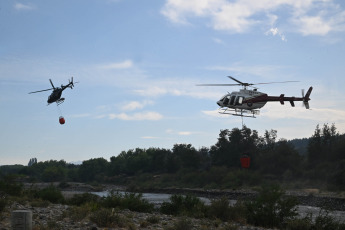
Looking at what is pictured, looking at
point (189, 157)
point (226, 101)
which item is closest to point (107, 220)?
point (226, 101)

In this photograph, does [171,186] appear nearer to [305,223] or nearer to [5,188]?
[5,188]

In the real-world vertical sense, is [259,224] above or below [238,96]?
below

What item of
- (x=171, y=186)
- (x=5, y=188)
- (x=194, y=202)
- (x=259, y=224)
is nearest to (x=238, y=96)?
(x=194, y=202)

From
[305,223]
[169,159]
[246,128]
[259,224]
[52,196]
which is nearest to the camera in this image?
[305,223]

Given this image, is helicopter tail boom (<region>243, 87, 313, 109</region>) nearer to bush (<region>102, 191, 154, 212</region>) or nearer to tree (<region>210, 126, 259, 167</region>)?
bush (<region>102, 191, 154, 212</region>)

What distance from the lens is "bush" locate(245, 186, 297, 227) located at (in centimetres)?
2555

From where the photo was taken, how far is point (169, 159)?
150875mm

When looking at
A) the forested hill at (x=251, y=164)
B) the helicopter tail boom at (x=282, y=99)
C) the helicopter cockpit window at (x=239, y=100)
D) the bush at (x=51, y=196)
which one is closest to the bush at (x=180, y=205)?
the helicopter cockpit window at (x=239, y=100)

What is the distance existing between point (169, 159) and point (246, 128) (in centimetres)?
3618

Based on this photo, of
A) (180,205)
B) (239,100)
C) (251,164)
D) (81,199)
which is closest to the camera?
(180,205)

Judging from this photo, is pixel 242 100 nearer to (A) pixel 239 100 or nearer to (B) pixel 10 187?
(A) pixel 239 100

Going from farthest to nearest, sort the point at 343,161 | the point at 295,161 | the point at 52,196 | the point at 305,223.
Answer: the point at 295,161 < the point at 343,161 < the point at 52,196 < the point at 305,223

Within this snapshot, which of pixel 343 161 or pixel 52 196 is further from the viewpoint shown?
pixel 343 161

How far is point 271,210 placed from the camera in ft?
84.4
